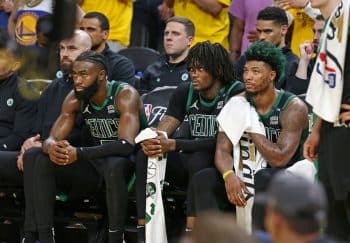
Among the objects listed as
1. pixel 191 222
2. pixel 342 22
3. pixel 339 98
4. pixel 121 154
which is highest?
pixel 342 22

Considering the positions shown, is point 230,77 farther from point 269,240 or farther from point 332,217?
point 269,240

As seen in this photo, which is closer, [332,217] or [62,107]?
[332,217]

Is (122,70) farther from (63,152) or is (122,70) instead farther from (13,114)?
(63,152)

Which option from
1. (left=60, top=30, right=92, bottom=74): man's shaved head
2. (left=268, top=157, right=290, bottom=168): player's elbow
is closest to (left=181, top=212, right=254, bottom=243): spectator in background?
(left=268, top=157, right=290, bottom=168): player's elbow

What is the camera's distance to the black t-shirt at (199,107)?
23.4ft

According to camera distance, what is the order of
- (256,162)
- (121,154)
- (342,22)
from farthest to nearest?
(121,154) < (256,162) < (342,22)

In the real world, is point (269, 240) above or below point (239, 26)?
below

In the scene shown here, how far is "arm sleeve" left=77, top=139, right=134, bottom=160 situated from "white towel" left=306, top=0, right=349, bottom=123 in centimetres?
211

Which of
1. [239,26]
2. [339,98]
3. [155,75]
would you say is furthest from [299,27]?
[339,98]

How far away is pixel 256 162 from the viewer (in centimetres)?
666

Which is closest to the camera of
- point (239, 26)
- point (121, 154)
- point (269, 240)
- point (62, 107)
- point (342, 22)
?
point (269, 240)

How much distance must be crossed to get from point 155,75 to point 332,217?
11.5 ft

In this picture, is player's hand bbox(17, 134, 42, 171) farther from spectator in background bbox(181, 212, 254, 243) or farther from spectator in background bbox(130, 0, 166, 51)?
spectator in background bbox(181, 212, 254, 243)

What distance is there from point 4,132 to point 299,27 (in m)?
2.89
